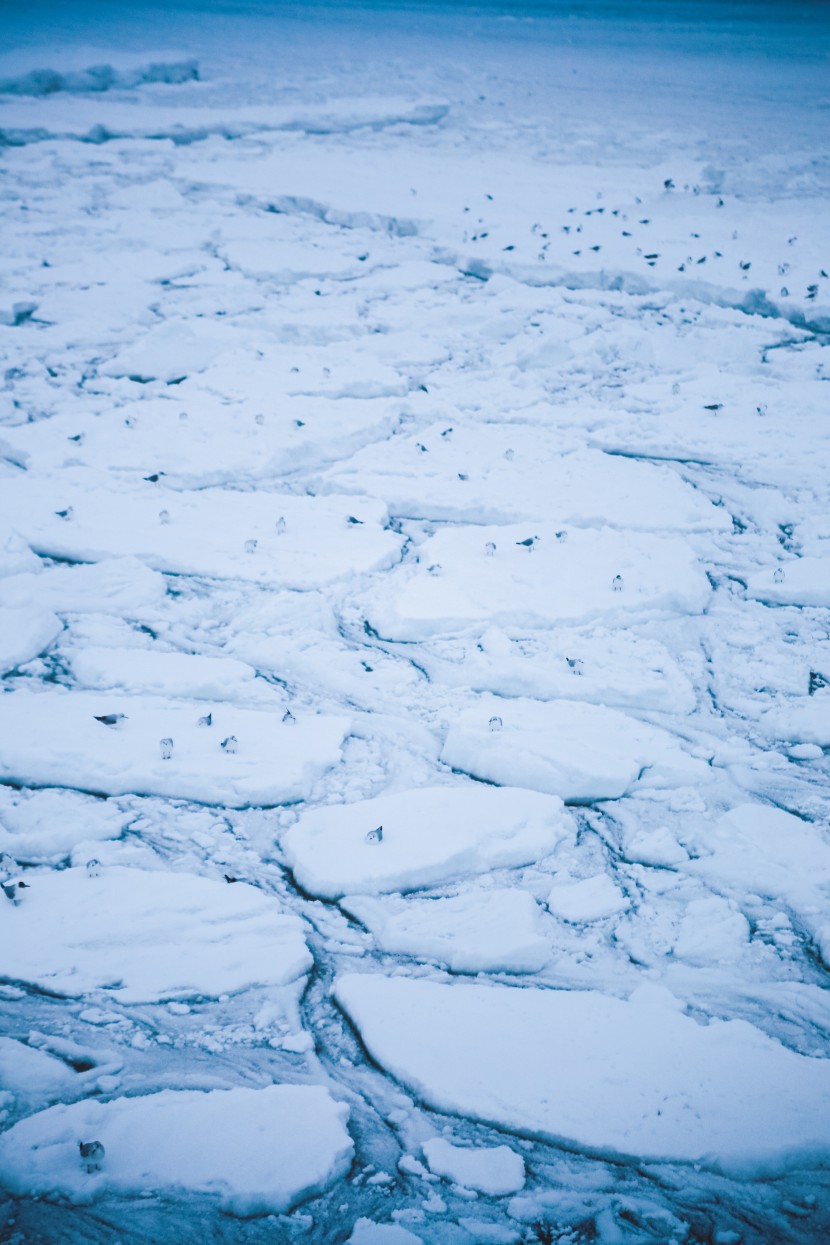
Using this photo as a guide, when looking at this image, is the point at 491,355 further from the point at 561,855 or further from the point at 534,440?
the point at 561,855

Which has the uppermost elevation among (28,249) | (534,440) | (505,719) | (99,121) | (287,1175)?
(99,121)

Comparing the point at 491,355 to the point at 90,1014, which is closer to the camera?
the point at 90,1014

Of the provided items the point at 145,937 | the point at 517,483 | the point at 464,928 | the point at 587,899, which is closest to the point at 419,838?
A: the point at 464,928

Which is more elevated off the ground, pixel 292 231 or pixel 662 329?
pixel 292 231

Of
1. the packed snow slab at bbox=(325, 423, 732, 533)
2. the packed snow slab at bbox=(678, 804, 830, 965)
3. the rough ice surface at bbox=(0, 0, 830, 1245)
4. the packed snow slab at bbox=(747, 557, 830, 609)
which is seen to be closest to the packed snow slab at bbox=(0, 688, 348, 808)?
the rough ice surface at bbox=(0, 0, 830, 1245)

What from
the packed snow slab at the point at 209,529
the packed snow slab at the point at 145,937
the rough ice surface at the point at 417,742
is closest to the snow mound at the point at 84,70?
the rough ice surface at the point at 417,742

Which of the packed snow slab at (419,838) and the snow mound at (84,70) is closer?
the packed snow slab at (419,838)

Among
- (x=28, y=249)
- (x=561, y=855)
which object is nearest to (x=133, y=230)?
(x=28, y=249)

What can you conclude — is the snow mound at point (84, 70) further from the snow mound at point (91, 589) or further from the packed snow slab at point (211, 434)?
the snow mound at point (91, 589)
